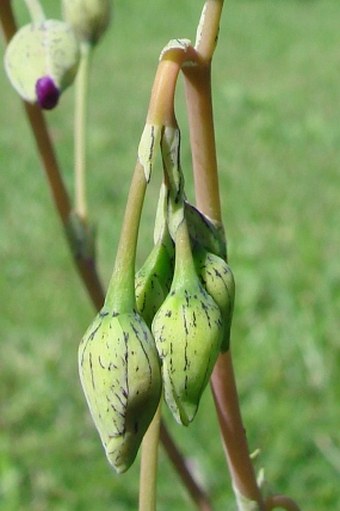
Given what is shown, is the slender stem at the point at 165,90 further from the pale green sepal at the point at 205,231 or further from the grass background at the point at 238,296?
the grass background at the point at 238,296

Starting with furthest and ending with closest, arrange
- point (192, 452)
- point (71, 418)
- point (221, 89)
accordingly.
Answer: point (221, 89)
point (71, 418)
point (192, 452)

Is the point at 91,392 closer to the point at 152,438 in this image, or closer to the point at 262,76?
the point at 152,438

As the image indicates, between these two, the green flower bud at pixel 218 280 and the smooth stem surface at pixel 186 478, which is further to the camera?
the smooth stem surface at pixel 186 478

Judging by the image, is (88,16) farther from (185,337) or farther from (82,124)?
(185,337)

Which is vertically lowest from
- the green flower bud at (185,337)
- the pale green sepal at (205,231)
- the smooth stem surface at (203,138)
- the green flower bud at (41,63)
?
the green flower bud at (185,337)

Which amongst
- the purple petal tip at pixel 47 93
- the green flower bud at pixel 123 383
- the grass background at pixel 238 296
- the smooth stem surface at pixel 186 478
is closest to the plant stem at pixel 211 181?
the green flower bud at pixel 123 383

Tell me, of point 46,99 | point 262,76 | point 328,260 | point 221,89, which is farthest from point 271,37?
point 46,99

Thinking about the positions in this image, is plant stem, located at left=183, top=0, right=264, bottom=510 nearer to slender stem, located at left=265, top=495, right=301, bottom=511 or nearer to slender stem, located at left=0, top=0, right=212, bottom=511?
slender stem, located at left=265, top=495, right=301, bottom=511
